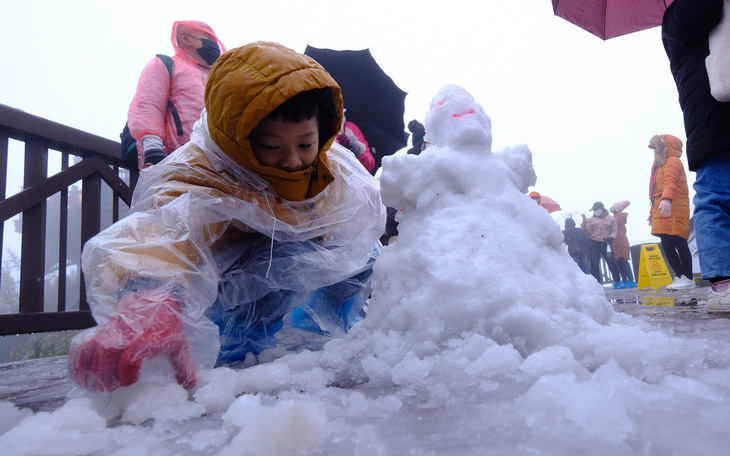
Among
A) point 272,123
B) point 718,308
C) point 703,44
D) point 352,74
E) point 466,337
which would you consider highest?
point 352,74

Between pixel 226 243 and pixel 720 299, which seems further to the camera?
pixel 720 299

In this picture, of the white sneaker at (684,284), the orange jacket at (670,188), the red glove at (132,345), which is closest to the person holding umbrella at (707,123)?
the red glove at (132,345)

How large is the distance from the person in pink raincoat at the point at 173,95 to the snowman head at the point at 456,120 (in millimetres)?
1269

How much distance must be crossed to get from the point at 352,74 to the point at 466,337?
2.99 meters

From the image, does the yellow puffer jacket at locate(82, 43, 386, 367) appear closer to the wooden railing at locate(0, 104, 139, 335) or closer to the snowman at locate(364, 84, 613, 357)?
the snowman at locate(364, 84, 613, 357)

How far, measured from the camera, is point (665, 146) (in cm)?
422

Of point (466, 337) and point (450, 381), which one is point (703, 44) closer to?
point (466, 337)

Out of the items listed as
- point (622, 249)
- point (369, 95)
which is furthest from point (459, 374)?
point (622, 249)

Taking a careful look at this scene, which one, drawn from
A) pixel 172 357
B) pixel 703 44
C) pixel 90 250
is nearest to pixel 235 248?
pixel 90 250

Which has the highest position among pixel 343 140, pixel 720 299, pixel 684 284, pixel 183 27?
pixel 183 27

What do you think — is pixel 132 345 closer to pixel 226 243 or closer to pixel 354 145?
pixel 226 243

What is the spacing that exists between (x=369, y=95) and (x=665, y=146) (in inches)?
122

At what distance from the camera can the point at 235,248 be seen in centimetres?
129

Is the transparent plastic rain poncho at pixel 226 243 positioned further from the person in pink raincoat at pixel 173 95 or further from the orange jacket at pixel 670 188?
the orange jacket at pixel 670 188
